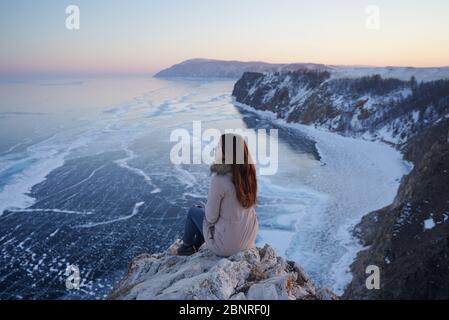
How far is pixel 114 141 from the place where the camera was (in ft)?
122

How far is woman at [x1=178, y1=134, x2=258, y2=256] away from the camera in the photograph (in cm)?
485

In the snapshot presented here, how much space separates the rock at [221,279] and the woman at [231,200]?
286 mm

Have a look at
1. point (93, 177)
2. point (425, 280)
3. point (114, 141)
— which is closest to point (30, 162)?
point (93, 177)

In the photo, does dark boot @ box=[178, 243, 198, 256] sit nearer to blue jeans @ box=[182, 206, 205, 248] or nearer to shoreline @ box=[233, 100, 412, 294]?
blue jeans @ box=[182, 206, 205, 248]

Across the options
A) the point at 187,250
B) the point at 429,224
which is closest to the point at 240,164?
the point at 187,250

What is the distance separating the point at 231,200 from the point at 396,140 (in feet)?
132

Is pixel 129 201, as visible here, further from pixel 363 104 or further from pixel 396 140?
pixel 363 104

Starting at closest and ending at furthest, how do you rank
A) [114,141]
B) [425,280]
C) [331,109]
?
[425,280] → [114,141] → [331,109]

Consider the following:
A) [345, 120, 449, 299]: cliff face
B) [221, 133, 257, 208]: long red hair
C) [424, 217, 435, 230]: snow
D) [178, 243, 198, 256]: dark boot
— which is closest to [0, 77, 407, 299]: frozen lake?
[345, 120, 449, 299]: cliff face

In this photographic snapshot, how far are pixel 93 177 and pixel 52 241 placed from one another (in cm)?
914

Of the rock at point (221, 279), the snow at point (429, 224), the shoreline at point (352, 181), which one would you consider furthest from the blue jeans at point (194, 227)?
the shoreline at point (352, 181)

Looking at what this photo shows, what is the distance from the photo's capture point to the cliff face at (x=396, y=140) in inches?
390
